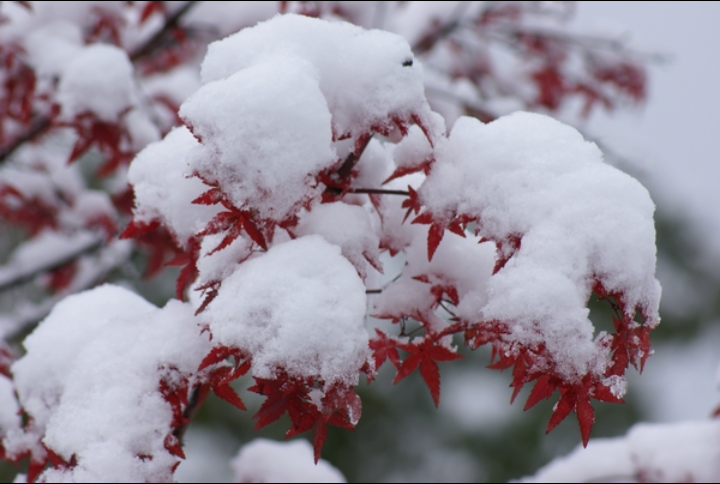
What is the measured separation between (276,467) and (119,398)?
633 millimetres

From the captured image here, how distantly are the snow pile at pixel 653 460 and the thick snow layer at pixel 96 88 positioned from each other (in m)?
1.66

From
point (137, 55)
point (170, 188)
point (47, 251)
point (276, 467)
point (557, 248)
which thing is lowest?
point (47, 251)

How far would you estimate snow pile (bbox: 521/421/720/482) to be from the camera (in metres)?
1.56

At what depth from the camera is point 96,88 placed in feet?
6.21

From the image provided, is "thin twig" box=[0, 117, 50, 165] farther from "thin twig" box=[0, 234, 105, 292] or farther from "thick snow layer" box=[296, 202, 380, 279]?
"thick snow layer" box=[296, 202, 380, 279]

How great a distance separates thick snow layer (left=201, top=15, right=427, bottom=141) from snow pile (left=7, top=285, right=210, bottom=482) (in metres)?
0.46

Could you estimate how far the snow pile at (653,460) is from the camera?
1.56m

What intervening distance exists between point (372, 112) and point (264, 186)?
22 centimetres

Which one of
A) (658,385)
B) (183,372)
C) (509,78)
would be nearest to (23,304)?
(183,372)

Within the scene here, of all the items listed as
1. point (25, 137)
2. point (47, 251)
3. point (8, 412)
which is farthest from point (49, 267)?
point (8, 412)

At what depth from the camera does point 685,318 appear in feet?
23.4

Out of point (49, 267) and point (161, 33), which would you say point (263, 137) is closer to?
point (161, 33)

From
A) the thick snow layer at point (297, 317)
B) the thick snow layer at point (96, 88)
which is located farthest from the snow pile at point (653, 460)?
the thick snow layer at point (96, 88)

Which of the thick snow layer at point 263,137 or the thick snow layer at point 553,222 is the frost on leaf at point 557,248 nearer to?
the thick snow layer at point 553,222
